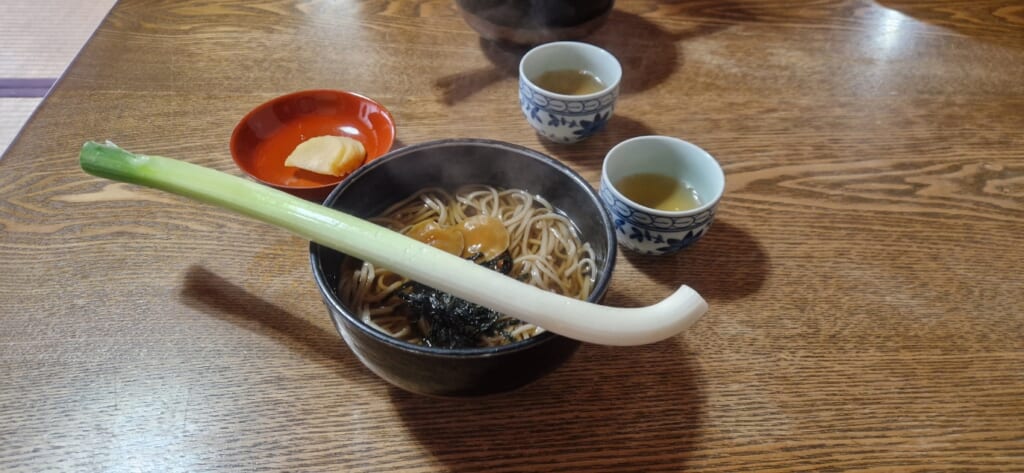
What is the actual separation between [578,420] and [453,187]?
508 millimetres

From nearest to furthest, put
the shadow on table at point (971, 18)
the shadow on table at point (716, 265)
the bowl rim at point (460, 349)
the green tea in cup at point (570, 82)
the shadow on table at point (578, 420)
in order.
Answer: the bowl rim at point (460, 349), the shadow on table at point (578, 420), the shadow on table at point (716, 265), the green tea in cup at point (570, 82), the shadow on table at point (971, 18)

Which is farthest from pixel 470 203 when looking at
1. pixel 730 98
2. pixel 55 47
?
pixel 55 47

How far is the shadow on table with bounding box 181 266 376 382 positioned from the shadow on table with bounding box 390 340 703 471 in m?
0.13

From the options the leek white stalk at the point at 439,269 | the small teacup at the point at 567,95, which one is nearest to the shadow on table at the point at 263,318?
the leek white stalk at the point at 439,269

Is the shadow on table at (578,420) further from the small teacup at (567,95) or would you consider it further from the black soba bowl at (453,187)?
the small teacup at (567,95)

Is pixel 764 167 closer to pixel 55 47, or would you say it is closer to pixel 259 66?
pixel 259 66

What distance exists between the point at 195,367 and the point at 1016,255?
1.58 metres

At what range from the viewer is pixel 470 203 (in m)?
1.22

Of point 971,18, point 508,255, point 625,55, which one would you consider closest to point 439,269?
point 508,255

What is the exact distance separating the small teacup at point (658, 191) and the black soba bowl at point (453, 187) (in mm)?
103

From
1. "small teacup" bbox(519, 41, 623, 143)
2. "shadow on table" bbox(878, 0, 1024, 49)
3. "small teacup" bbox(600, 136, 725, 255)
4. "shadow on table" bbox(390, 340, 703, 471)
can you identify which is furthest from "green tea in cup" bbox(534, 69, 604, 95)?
"shadow on table" bbox(878, 0, 1024, 49)

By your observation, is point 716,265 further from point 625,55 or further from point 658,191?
point 625,55

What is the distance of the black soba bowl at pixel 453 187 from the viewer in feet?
2.66

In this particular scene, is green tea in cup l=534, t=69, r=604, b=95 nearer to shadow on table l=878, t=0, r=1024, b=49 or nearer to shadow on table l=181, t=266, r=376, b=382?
shadow on table l=181, t=266, r=376, b=382
